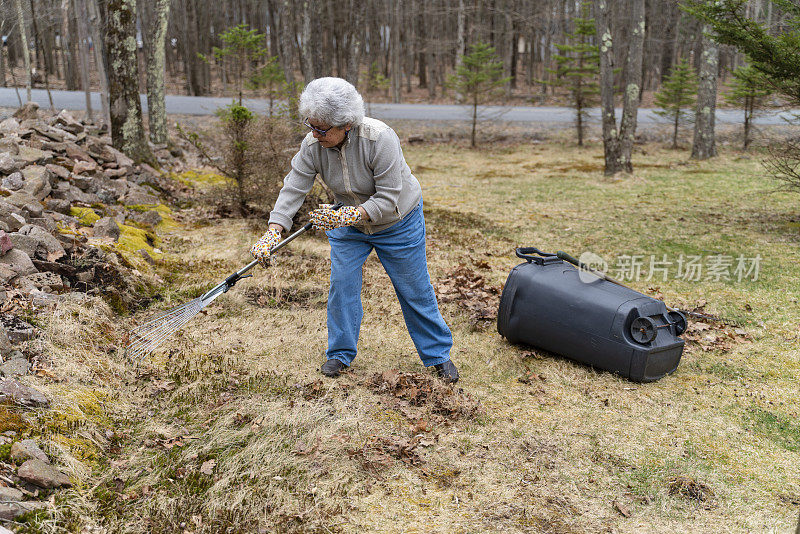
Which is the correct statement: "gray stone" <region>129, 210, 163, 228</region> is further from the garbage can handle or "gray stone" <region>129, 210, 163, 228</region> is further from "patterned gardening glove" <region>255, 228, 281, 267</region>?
the garbage can handle

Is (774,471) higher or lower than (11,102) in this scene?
lower

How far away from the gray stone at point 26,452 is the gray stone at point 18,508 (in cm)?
25

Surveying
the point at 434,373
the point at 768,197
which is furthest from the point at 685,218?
the point at 434,373

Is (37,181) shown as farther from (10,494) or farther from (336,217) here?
(10,494)

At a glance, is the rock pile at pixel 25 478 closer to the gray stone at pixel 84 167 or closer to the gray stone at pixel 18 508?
the gray stone at pixel 18 508

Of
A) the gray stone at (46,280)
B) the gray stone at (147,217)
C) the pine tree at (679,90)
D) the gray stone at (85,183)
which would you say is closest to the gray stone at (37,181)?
Answer: the gray stone at (85,183)

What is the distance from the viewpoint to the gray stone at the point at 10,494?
2612 millimetres

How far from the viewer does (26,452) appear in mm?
2867

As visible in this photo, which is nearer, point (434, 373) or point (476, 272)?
point (434, 373)

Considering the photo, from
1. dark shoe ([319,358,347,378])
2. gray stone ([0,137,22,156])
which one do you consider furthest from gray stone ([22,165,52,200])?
dark shoe ([319,358,347,378])

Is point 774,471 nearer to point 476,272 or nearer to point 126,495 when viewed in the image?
point 126,495

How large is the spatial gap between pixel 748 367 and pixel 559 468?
2056mm

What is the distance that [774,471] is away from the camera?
334cm

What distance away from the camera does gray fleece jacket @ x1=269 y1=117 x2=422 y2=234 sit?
11.9 ft
